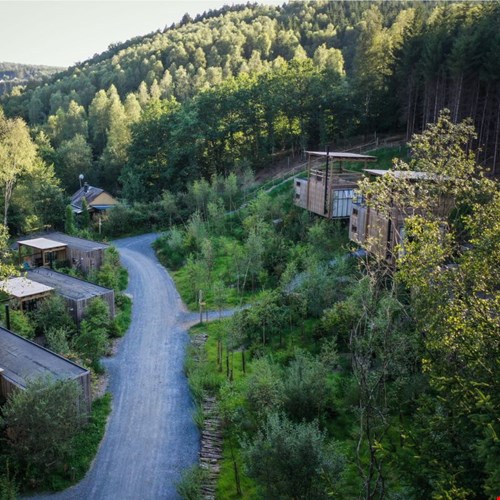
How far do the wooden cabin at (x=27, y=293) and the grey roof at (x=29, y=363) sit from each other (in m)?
4.26

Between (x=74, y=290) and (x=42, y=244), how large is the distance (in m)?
8.40

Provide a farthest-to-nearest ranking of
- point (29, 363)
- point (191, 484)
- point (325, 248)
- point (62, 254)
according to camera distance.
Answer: point (62, 254)
point (325, 248)
point (29, 363)
point (191, 484)

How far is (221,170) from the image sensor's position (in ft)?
176

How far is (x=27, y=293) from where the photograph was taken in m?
25.4

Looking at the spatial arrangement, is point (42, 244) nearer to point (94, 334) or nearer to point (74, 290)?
point (74, 290)

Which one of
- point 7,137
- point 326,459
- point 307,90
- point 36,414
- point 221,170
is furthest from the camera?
point 221,170

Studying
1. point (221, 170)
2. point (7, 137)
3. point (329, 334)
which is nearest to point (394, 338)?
point (329, 334)

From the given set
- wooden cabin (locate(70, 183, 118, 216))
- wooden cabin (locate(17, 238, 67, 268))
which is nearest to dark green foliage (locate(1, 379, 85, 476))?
wooden cabin (locate(17, 238, 67, 268))

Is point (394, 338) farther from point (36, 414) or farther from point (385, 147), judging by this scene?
point (385, 147)

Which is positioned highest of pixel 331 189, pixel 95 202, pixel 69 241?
pixel 331 189

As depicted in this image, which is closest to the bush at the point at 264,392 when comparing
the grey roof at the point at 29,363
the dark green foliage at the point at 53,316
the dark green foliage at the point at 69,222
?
Answer: the grey roof at the point at 29,363

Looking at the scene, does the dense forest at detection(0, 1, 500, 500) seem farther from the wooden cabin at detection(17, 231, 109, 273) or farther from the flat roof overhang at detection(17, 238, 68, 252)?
the flat roof overhang at detection(17, 238, 68, 252)

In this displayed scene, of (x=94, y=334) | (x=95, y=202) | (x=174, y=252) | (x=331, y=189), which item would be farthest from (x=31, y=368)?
(x=95, y=202)

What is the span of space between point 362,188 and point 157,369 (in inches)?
568
